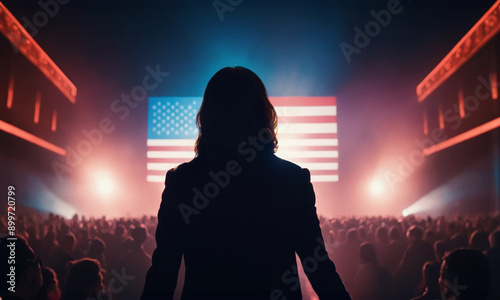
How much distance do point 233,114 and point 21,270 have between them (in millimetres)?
1674

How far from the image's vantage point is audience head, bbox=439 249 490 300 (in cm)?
173

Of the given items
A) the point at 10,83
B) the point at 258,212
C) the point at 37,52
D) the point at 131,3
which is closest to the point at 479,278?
the point at 258,212

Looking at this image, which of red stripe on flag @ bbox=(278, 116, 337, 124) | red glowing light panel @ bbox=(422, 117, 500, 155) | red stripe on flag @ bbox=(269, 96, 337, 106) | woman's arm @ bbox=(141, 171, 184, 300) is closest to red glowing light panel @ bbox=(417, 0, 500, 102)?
red glowing light panel @ bbox=(422, 117, 500, 155)

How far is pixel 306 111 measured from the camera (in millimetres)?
8742

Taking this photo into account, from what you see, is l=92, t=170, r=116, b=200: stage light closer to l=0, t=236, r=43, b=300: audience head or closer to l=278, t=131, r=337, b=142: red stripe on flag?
l=278, t=131, r=337, b=142: red stripe on flag

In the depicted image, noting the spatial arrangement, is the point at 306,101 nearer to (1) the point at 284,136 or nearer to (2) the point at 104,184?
(1) the point at 284,136

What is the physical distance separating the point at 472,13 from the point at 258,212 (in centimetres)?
888

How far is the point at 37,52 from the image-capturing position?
360 inches

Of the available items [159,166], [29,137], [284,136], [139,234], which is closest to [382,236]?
[139,234]

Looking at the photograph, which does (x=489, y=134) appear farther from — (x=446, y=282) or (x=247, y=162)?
(x=247, y=162)

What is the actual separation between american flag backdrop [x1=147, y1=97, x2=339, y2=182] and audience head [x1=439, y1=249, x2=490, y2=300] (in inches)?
251

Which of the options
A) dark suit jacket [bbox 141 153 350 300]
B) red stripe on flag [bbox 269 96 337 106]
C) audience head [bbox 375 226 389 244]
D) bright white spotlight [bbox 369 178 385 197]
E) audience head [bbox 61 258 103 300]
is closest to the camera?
dark suit jacket [bbox 141 153 350 300]

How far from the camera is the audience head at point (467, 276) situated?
173 cm

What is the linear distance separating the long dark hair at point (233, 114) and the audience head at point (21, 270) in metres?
1.43
